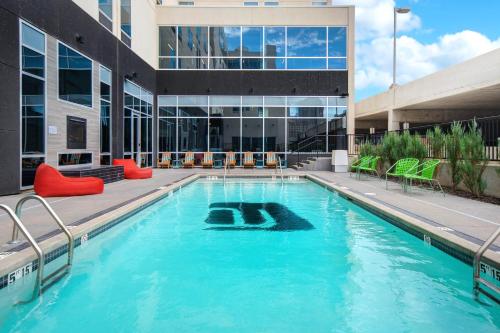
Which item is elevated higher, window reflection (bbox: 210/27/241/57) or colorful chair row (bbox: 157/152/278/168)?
window reflection (bbox: 210/27/241/57)

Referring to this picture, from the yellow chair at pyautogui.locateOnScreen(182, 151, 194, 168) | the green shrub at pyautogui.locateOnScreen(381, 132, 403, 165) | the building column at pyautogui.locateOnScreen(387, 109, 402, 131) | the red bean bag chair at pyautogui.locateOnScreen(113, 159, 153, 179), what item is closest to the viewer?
the green shrub at pyautogui.locateOnScreen(381, 132, 403, 165)

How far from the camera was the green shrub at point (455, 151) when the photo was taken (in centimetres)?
900

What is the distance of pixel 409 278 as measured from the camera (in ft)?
13.9

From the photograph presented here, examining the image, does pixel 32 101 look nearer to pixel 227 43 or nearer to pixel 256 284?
pixel 256 284

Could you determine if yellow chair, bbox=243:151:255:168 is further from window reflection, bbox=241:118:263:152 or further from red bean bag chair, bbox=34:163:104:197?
red bean bag chair, bbox=34:163:104:197

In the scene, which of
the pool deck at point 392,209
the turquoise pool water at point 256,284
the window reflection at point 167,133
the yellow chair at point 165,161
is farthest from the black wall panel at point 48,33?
the window reflection at point 167,133

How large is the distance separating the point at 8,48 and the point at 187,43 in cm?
1312

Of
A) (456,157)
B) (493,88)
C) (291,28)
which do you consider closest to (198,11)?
(291,28)

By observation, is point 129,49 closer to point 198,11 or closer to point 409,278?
point 198,11

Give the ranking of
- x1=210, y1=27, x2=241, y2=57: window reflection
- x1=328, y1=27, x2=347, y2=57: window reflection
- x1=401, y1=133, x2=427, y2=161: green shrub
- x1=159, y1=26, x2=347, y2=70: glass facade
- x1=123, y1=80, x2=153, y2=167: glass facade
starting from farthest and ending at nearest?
x1=210, y1=27, x2=241, y2=57: window reflection < x1=159, y1=26, x2=347, y2=70: glass facade < x1=328, y1=27, x2=347, y2=57: window reflection < x1=123, y1=80, x2=153, y2=167: glass facade < x1=401, y1=133, x2=427, y2=161: green shrub

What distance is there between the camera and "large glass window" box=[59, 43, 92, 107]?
10.7 meters

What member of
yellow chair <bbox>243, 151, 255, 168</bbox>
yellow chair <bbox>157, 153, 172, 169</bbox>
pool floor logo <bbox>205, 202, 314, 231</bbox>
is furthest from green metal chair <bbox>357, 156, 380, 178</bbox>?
yellow chair <bbox>157, 153, 172, 169</bbox>

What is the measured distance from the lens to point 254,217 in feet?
24.5

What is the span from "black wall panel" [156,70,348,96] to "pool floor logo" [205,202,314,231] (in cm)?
1229
